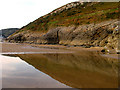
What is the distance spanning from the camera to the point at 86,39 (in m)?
20.9

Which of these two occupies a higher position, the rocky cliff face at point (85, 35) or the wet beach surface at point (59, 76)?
the rocky cliff face at point (85, 35)

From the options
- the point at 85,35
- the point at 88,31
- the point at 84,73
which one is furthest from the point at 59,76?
the point at 88,31

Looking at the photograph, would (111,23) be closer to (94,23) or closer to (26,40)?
(94,23)

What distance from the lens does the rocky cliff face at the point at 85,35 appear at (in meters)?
17.9

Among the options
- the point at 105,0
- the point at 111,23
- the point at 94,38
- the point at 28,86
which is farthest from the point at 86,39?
the point at 105,0

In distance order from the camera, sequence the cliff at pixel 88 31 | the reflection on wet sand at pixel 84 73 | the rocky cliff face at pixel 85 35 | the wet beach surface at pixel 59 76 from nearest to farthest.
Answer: the wet beach surface at pixel 59 76 < the reflection on wet sand at pixel 84 73 < the rocky cliff face at pixel 85 35 < the cliff at pixel 88 31

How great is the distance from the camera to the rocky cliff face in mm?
17872

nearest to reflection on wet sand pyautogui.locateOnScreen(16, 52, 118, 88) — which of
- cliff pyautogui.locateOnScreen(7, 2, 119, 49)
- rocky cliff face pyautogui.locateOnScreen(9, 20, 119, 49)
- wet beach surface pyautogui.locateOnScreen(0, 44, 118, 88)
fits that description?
wet beach surface pyautogui.locateOnScreen(0, 44, 118, 88)

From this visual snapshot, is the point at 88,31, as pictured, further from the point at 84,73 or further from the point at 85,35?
the point at 84,73

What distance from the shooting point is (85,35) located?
21328 millimetres

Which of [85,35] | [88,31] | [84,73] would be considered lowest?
[84,73]

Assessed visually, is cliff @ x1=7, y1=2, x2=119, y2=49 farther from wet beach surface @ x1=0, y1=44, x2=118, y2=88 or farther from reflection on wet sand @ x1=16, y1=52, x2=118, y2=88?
wet beach surface @ x1=0, y1=44, x2=118, y2=88

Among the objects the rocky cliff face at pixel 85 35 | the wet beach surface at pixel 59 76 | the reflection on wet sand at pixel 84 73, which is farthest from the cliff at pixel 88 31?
the wet beach surface at pixel 59 76

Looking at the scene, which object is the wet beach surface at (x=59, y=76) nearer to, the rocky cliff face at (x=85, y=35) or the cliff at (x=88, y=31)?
the rocky cliff face at (x=85, y=35)
